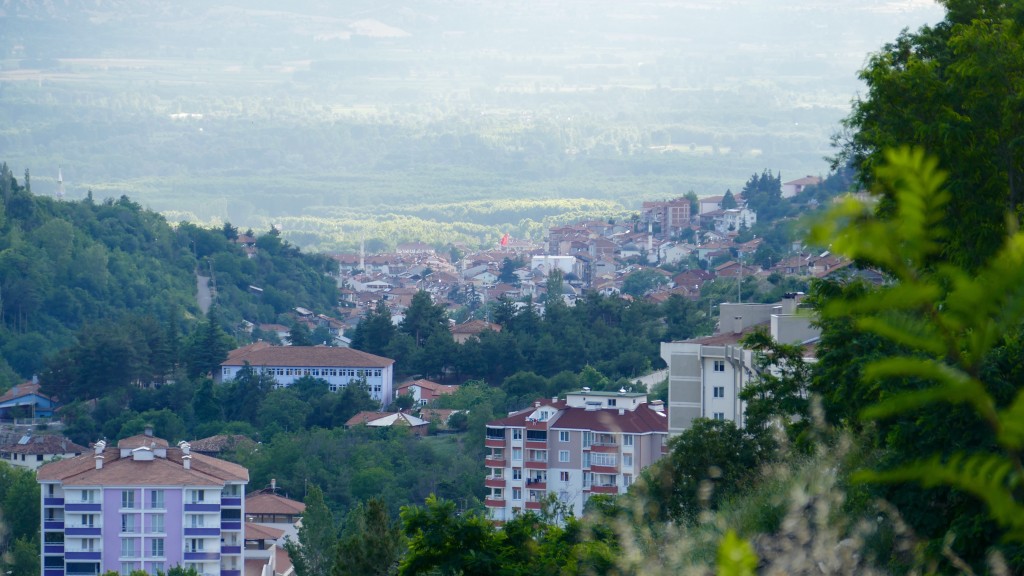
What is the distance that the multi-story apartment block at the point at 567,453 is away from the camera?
24688 mm

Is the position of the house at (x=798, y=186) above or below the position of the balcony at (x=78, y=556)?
above

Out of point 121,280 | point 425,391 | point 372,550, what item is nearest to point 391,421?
point 425,391

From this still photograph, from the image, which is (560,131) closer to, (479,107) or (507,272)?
(479,107)

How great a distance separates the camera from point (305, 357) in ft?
143

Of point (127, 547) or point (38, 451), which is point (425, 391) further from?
point (127, 547)

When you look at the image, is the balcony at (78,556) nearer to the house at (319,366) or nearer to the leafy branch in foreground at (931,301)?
the house at (319,366)

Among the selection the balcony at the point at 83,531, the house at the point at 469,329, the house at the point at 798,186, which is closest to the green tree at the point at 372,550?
the balcony at the point at 83,531

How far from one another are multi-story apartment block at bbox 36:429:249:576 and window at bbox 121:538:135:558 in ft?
0.05

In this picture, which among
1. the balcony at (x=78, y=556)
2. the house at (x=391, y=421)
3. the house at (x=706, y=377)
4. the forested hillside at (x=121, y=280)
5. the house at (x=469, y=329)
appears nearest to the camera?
the house at (x=706, y=377)

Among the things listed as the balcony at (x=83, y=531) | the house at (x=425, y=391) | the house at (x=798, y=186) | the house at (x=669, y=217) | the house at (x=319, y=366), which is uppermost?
the house at (x=798, y=186)

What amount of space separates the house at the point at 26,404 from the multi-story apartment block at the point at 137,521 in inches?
675

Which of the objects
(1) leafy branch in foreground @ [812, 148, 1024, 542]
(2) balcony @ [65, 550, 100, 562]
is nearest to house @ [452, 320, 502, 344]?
(2) balcony @ [65, 550, 100, 562]

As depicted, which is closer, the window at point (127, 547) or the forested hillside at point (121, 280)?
the window at point (127, 547)

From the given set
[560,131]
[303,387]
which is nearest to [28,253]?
[303,387]
